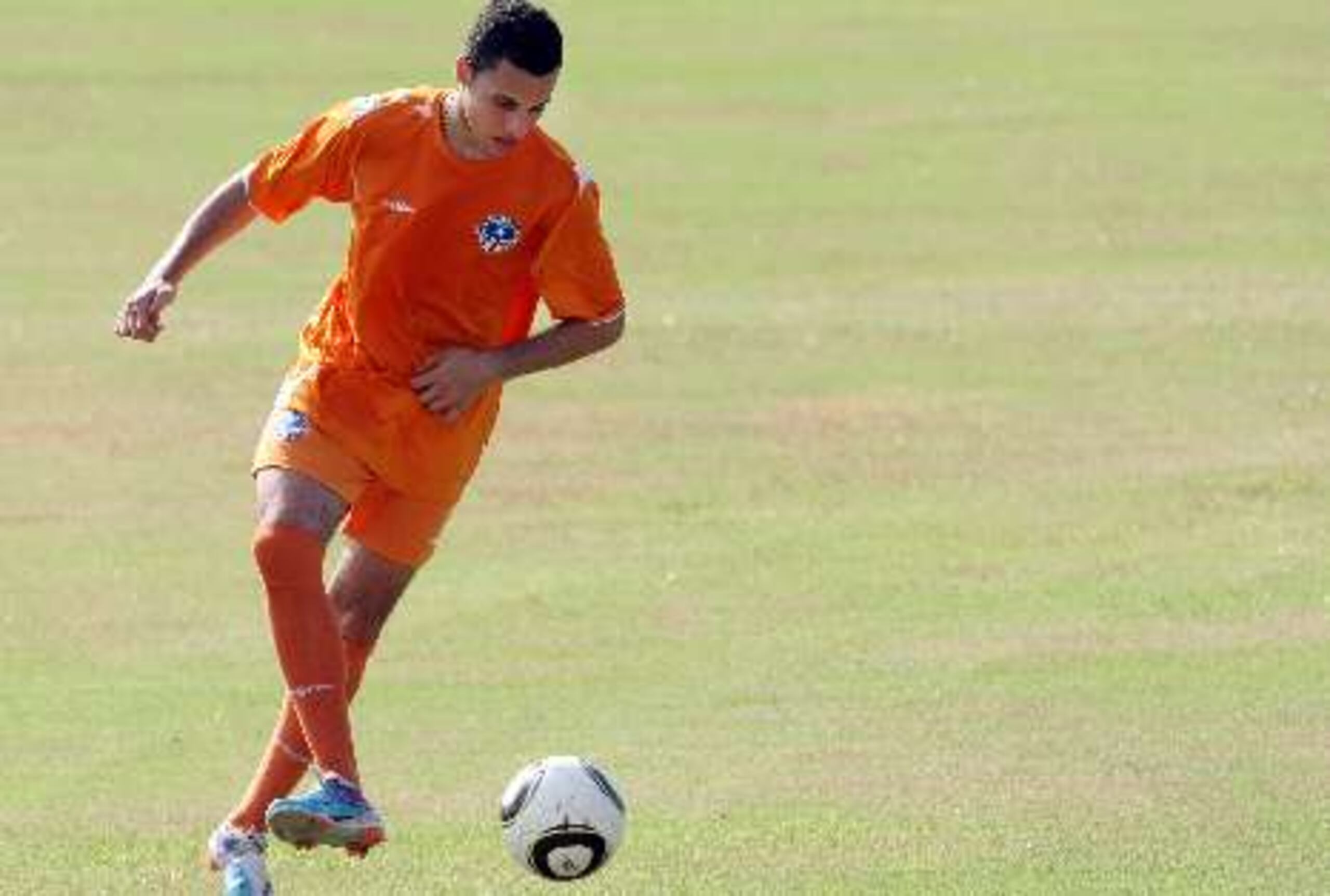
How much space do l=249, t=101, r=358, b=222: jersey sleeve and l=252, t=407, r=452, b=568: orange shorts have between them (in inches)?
23.1

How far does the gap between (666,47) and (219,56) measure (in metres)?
4.21

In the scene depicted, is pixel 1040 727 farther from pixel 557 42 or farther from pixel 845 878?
pixel 557 42

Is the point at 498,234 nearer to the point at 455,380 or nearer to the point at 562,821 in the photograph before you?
the point at 455,380

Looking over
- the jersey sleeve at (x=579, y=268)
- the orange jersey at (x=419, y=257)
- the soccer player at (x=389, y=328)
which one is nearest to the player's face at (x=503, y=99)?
the soccer player at (x=389, y=328)

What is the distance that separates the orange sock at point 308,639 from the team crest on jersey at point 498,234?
969mm

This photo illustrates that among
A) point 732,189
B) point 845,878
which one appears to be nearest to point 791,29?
point 732,189

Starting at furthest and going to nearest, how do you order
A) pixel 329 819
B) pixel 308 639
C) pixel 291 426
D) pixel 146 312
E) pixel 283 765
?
pixel 283 765 → pixel 291 426 → pixel 146 312 → pixel 308 639 → pixel 329 819

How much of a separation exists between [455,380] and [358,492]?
437 mm

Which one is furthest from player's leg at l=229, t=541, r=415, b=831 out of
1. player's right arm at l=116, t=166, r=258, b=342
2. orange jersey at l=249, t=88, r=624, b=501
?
player's right arm at l=116, t=166, r=258, b=342

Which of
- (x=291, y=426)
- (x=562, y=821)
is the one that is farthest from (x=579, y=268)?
(x=562, y=821)

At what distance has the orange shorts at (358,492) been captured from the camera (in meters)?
11.2

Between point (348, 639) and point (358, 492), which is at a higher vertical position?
point (358, 492)

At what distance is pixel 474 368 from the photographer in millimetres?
11273

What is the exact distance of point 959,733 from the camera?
1452 centimetres
